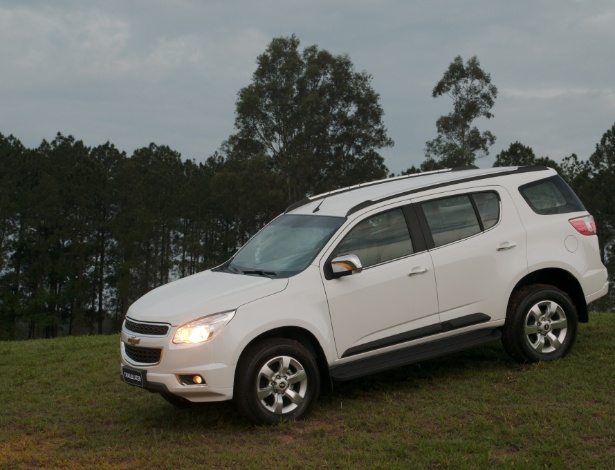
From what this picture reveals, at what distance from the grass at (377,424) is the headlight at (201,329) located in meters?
0.85

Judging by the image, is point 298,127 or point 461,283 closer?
point 461,283

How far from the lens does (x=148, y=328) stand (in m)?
7.15

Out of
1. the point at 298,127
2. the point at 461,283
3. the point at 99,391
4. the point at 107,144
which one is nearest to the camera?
the point at 461,283

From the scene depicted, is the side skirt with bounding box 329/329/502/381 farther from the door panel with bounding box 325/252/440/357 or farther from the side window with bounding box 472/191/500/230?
the side window with bounding box 472/191/500/230

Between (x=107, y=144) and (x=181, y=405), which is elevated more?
(x=107, y=144)

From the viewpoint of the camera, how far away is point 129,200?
200 feet

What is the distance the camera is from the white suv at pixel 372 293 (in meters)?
6.93

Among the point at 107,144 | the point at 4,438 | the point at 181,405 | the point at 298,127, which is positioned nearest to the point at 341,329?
the point at 181,405

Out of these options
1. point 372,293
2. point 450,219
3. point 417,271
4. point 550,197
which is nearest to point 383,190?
point 450,219

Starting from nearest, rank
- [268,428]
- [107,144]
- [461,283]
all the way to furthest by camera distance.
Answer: [268,428], [461,283], [107,144]

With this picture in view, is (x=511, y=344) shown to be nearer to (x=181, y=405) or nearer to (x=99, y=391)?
(x=181, y=405)

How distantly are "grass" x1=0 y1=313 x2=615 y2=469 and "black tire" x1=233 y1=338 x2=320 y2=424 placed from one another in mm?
155

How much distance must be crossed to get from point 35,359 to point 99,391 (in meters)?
2.95

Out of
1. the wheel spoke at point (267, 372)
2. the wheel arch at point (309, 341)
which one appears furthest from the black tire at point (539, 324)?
the wheel spoke at point (267, 372)
